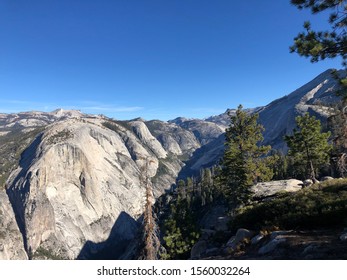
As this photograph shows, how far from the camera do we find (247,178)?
41125mm

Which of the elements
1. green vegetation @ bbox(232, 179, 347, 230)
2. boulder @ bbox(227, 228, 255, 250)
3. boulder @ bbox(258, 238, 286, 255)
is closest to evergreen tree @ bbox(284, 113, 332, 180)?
green vegetation @ bbox(232, 179, 347, 230)

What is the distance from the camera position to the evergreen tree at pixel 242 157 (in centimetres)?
4166

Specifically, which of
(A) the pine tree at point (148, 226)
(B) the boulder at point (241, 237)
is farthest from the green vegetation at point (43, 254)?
(B) the boulder at point (241, 237)

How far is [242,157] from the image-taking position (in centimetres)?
4362

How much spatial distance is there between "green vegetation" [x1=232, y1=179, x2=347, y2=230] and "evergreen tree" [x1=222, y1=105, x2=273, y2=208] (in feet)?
52.2

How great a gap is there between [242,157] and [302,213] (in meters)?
24.2

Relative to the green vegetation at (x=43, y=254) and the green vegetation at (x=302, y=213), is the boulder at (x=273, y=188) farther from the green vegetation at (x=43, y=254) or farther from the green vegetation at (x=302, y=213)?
the green vegetation at (x=43, y=254)

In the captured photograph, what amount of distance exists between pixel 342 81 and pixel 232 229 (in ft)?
51.8

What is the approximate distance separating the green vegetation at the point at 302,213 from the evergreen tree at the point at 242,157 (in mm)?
15916

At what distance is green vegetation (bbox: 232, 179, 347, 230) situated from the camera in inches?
718

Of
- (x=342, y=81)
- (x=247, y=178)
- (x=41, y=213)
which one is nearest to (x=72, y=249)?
(x=41, y=213)

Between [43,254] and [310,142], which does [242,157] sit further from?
[43,254]

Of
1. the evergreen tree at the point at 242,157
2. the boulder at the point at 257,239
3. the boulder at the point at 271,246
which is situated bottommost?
the boulder at the point at 257,239
